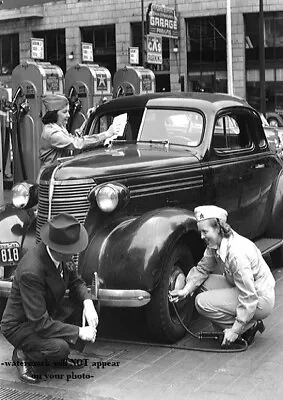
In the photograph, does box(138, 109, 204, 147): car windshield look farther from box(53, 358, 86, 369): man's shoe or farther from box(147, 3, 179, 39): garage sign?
box(147, 3, 179, 39): garage sign

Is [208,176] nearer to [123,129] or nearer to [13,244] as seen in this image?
[123,129]

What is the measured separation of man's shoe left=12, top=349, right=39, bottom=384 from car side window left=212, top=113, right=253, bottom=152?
10.2 feet

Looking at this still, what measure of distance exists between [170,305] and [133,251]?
0.62 metres

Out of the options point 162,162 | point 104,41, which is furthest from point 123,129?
point 104,41

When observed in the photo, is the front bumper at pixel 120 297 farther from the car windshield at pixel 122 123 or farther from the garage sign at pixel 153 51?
the garage sign at pixel 153 51

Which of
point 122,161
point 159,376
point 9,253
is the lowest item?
point 159,376

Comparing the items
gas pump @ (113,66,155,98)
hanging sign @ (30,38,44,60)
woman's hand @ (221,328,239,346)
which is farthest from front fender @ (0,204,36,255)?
hanging sign @ (30,38,44,60)

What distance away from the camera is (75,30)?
1706 inches

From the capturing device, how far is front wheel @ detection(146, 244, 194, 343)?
5809mm

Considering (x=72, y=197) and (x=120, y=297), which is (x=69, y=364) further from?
(x=72, y=197)

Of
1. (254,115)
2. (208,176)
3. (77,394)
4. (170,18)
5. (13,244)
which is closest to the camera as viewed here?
(77,394)

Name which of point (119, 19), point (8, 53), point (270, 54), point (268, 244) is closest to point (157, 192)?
point (268, 244)

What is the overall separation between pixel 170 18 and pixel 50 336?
27.0m

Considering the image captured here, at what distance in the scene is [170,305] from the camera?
6.00 metres
